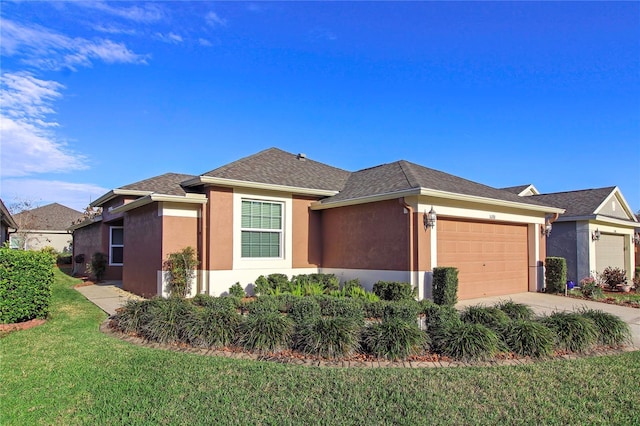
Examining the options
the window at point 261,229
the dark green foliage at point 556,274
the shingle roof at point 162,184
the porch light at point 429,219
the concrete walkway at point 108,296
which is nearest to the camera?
the concrete walkway at point 108,296

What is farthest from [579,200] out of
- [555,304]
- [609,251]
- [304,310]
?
[304,310]

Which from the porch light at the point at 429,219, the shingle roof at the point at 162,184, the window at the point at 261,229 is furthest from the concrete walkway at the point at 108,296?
the porch light at the point at 429,219

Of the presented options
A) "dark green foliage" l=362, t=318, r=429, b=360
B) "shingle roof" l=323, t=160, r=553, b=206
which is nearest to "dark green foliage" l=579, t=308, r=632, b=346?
"dark green foliage" l=362, t=318, r=429, b=360

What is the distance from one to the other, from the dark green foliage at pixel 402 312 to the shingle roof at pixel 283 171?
6212mm

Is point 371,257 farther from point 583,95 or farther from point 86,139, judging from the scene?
point 86,139

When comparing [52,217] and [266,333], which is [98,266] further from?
[52,217]

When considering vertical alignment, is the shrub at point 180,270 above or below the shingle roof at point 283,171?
below

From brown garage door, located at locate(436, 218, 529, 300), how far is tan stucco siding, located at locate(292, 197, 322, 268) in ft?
13.8

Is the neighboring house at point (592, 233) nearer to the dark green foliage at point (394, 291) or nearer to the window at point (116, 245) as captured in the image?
the dark green foliage at point (394, 291)

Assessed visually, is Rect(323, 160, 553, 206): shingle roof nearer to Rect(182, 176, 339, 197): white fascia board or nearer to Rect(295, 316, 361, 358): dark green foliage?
Rect(182, 176, 339, 197): white fascia board

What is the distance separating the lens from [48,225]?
37031mm

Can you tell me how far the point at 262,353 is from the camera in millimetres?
5988

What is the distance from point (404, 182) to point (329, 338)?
706cm

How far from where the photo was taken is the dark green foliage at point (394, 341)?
580cm
